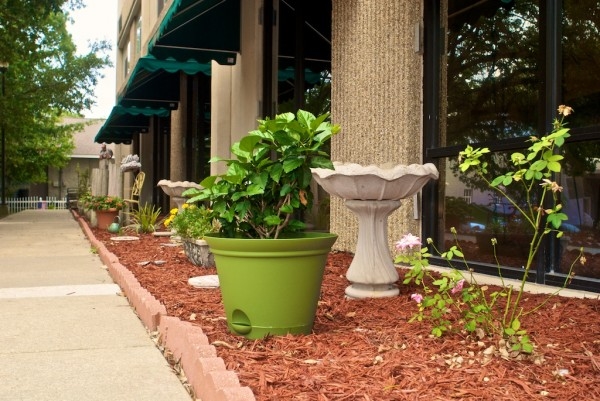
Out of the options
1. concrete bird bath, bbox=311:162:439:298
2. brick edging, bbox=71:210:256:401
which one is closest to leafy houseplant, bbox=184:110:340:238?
brick edging, bbox=71:210:256:401

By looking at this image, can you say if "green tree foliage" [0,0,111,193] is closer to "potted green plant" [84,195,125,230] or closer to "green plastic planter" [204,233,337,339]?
"potted green plant" [84,195,125,230]

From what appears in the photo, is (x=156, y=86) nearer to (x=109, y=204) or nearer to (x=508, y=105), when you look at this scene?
(x=109, y=204)

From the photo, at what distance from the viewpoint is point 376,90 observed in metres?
6.27

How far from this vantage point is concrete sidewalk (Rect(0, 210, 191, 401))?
3014 millimetres

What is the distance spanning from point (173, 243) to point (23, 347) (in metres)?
5.57

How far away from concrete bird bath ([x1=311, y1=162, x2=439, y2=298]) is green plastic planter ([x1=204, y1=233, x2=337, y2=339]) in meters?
1.00

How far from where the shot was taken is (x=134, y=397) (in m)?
2.91

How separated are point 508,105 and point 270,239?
2856 millimetres

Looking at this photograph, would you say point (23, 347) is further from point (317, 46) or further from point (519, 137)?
point (317, 46)

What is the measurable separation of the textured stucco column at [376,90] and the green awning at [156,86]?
4366mm

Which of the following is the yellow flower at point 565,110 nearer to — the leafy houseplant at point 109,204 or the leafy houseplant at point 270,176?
the leafy houseplant at point 270,176

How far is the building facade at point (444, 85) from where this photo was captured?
4582 millimetres

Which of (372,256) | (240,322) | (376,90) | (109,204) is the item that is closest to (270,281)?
(240,322)

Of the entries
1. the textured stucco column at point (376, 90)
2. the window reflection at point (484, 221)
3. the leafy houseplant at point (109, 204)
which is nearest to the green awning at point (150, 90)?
the leafy houseplant at point (109, 204)
